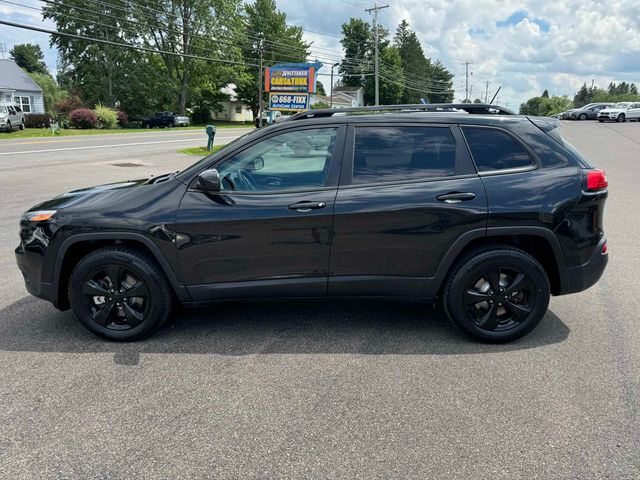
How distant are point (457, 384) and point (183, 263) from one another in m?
2.12

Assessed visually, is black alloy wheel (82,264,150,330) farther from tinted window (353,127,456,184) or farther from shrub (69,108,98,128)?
shrub (69,108,98,128)

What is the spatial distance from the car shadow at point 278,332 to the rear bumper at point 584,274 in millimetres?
440

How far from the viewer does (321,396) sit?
3.14 m

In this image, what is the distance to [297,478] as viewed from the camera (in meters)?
2.42

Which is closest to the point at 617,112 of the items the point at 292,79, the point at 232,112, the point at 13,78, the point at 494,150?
the point at 292,79

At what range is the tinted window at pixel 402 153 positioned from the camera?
3.82m

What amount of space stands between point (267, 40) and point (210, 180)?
7231 cm

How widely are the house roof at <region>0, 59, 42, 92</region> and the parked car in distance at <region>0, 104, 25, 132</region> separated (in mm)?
20320

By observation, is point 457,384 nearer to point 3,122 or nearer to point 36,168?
point 36,168

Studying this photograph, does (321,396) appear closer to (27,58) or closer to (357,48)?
(357,48)

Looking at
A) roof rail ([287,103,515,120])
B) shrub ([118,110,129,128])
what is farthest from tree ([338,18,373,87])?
roof rail ([287,103,515,120])

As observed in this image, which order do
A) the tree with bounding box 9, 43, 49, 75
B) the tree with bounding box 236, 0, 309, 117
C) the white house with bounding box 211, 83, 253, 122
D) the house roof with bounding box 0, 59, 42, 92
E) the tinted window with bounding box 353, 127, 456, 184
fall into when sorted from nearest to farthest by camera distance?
the tinted window with bounding box 353, 127, 456, 184 < the house roof with bounding box 0, 59, 42, 92 < the tree with bounding box 236, 0, 309, 117 < the white house with bounding box 211, 83, 253, 122 < the tree with bounding box 9, 43, 49, 75

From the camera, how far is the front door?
12.1 ft

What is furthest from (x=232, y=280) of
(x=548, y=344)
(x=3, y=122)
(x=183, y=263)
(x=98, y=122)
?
(x=98, y=122)
